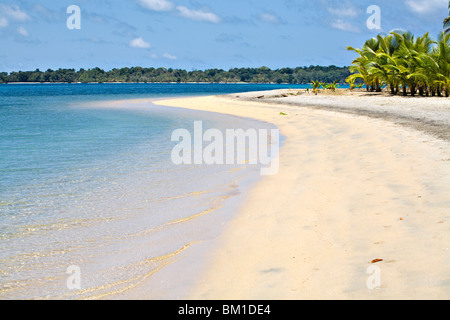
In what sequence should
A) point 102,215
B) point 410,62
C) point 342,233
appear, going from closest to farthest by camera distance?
Result: point 342,233
point 102,215
point 410,62

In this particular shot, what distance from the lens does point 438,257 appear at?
3.92m

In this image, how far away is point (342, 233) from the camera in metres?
4.87

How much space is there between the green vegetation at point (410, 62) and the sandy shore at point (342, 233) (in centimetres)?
1921

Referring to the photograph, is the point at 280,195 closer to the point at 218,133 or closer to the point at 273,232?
the point at 273,232

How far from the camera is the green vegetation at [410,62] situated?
25.7m

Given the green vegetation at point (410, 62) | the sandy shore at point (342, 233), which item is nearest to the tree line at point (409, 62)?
the green vegetation at point (410, 62)

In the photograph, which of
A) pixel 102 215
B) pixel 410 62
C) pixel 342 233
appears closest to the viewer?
pixel 342 233

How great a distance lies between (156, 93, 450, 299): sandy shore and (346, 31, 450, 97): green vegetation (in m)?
19.2

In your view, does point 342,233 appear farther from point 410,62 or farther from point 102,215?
point 410,62

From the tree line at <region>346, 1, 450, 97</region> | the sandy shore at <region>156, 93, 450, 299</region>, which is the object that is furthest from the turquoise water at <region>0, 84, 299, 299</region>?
the tree line at <region>346, 1, 450, 97</region>

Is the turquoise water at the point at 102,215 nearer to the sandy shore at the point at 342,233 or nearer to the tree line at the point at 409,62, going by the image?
the sandy shore at the point at 342,233

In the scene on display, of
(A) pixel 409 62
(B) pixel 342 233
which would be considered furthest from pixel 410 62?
(B) pixel 342 233

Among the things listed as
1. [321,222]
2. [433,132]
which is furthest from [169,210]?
[433,132]

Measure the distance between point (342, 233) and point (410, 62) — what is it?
2672cm
